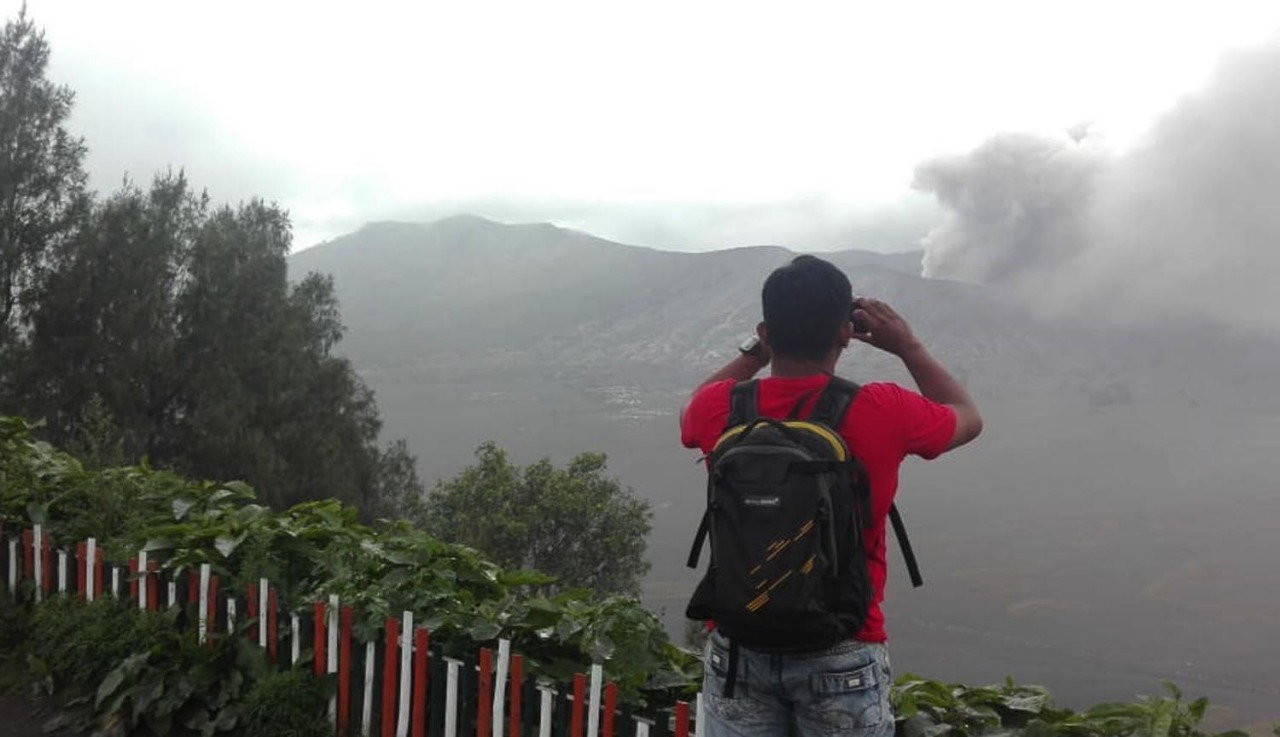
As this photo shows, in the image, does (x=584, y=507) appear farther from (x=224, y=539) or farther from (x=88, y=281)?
(x=224, y=539)

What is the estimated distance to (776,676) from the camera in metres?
2.33

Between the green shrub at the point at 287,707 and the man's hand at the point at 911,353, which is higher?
the man's hand at the point at 911,353

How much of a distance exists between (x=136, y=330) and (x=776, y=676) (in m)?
27.9

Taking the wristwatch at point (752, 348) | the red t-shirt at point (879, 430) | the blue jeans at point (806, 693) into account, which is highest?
the wristwatch at point (752, 348)

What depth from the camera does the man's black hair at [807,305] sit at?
235 centimetres

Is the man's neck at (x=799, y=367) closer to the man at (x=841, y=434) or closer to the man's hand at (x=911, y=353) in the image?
the man at (x=841, y=434)

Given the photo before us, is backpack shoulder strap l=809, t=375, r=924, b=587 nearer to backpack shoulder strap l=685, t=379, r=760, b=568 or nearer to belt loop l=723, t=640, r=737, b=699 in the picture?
backpack shoulder strap l=685, t=379, r=760, b=568

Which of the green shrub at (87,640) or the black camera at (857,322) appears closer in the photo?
the black camera at (857,322)

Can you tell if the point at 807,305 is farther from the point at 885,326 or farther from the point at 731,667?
the point at 731,667

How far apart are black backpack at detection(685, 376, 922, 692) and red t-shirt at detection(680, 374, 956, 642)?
3cm

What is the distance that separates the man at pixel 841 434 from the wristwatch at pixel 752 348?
141 millimetres

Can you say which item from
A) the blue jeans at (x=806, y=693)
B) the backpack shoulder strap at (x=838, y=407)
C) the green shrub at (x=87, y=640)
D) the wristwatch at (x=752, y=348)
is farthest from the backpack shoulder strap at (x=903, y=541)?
the green shrub at (x=87, y=640)

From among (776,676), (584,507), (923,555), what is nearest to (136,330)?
(584,507)

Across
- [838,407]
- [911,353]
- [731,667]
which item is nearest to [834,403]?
[838,407]
